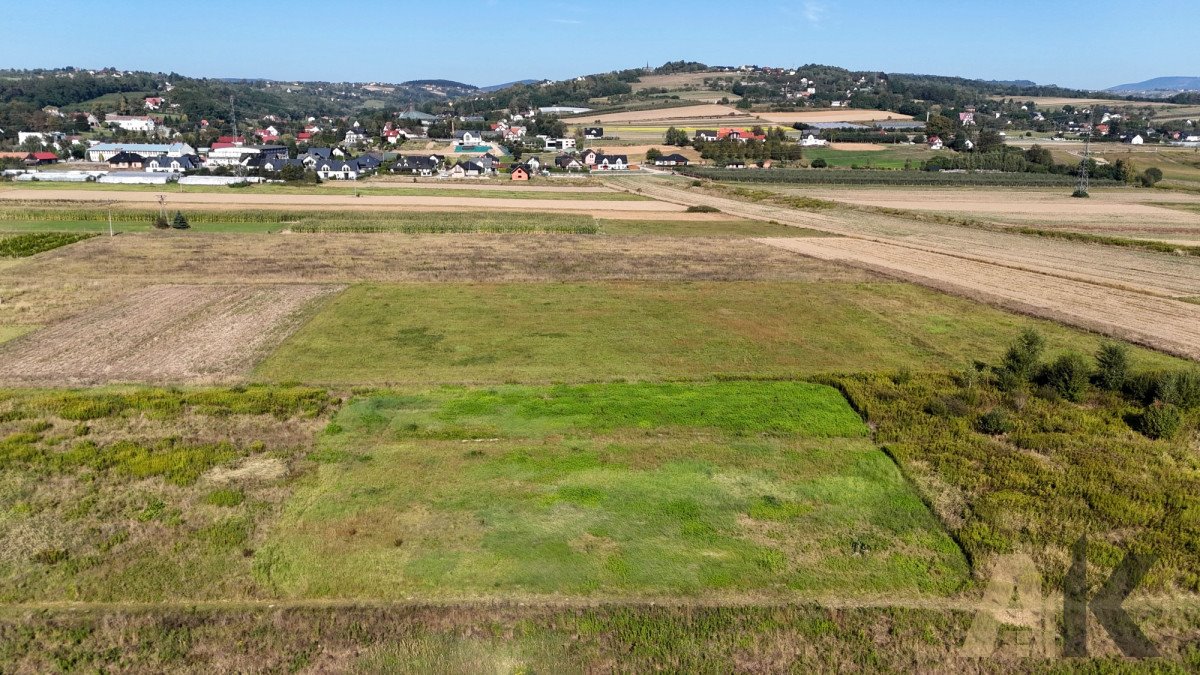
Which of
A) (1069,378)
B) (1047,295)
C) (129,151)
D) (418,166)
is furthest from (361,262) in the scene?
(129,151)

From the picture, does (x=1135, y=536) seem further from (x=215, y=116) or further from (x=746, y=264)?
(x=215, y=116)

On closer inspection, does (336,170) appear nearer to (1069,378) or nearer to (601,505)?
(601,505)

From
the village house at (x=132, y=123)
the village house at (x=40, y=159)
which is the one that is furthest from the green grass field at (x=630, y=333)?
the village house at (x=132, y=123)

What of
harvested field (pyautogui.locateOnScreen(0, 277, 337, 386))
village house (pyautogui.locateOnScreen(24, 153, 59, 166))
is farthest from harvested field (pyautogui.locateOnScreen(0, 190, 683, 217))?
village house (pyautogui.locateOnScreen(24, 153, 59, 166))

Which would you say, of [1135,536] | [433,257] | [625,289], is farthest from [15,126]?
[1135,536]

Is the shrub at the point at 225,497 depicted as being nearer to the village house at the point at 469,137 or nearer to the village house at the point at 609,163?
the village house at the point at 609,163

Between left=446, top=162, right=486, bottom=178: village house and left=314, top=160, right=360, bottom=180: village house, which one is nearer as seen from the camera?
left=314, top=160, right=360, bottom=180: village house

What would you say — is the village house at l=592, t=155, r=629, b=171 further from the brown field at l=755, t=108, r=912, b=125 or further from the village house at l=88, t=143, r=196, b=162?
the brown field at l=755, t=108, r=912, b=125
